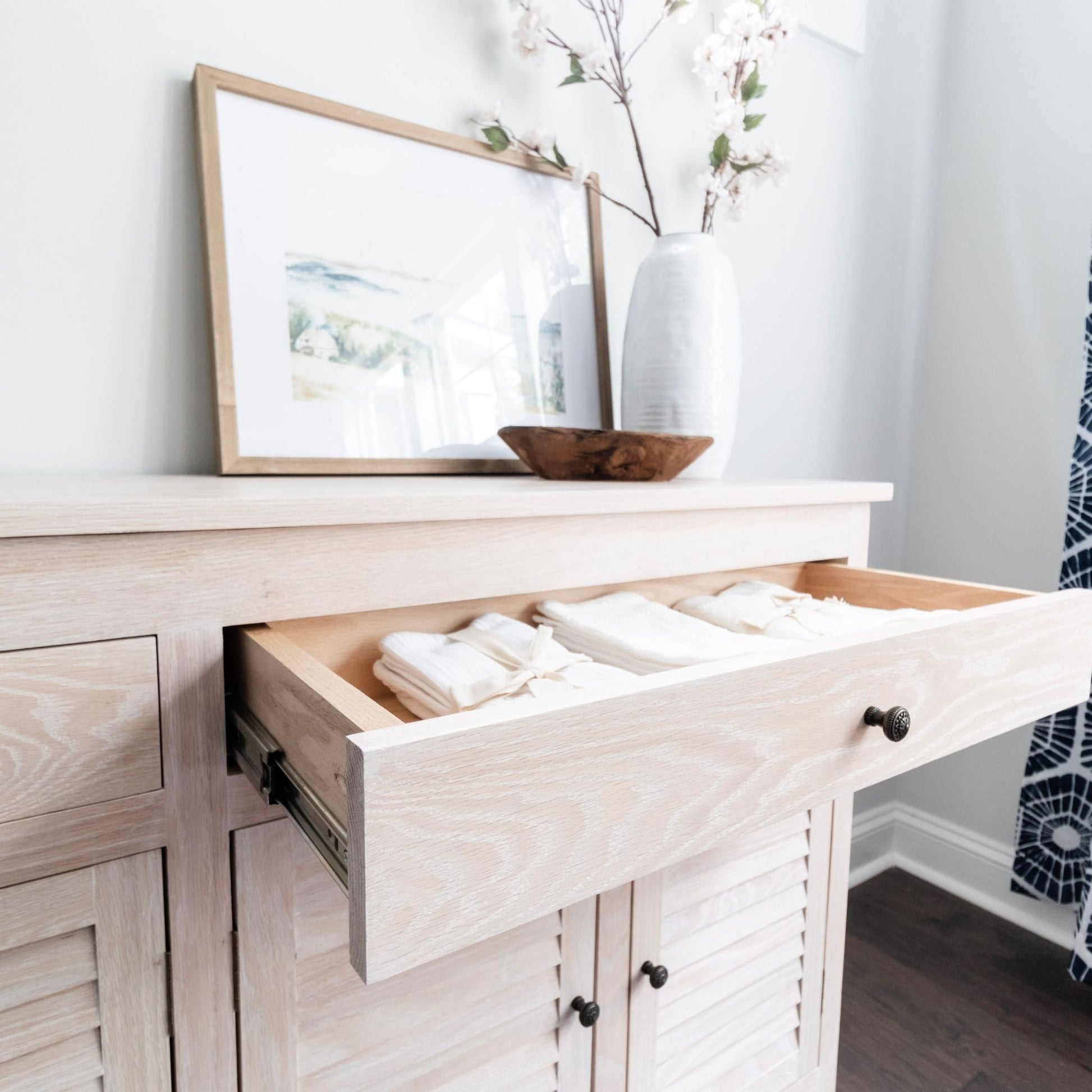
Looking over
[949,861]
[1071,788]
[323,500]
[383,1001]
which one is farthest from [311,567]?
[949,861]

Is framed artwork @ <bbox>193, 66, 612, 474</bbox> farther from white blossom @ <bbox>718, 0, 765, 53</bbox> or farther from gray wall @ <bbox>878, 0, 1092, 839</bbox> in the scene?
gray wall @ <bbox>878, 0, 1092, 839</bbox>

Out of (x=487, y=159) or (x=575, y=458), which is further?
(x=487, y=159)

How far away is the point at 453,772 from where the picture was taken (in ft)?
1.29

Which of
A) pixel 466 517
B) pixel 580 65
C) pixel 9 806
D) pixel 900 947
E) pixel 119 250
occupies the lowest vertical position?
pixel 900 947

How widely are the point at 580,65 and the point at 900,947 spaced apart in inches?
66.3

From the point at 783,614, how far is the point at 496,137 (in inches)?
27.9

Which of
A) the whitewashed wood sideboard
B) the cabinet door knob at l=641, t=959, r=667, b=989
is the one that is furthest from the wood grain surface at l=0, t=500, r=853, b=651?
the cabinet door knob at l=641, t=959, r=667, b=989

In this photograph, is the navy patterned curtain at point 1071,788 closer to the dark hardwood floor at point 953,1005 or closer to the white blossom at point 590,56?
the dark hardwood floor at point 953,1005

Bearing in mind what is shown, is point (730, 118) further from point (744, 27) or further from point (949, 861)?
point (949, 861)

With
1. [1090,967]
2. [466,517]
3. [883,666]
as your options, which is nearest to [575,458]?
[466,517]

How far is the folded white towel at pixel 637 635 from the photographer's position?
661 mm

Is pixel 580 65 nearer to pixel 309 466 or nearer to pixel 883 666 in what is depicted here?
pixel 309 466

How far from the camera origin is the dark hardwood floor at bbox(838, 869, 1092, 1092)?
1292mm

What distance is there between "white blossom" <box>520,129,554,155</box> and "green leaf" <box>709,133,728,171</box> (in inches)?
10.0
